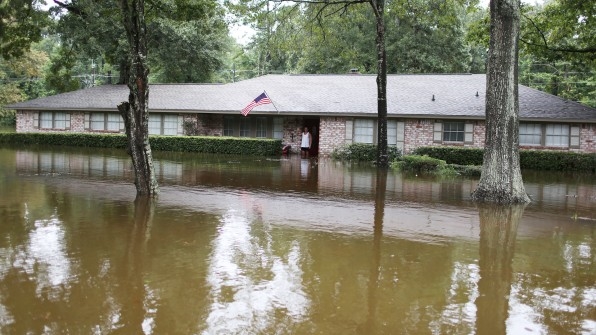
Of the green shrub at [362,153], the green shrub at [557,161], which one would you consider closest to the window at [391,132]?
the green shrub at [362,153]

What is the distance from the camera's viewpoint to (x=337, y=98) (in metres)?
25.7

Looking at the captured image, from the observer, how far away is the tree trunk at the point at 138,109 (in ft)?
35.9

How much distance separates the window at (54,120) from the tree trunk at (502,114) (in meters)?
23.8

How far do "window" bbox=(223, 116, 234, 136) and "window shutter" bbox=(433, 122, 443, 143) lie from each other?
10.00 metres

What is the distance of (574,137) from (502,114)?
38.6 feet

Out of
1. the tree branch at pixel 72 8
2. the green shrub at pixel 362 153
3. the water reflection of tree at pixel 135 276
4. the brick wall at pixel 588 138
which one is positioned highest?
the tree branch at pixel 72 8

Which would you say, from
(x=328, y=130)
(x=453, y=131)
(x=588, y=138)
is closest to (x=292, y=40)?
(x=328, y=130)

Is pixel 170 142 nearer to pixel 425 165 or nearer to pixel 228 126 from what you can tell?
pixel 228 126

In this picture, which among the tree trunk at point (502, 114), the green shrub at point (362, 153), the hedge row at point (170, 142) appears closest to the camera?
the tree trunk at point (502, 114)

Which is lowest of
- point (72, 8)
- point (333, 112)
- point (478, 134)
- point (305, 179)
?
point (305, 179)

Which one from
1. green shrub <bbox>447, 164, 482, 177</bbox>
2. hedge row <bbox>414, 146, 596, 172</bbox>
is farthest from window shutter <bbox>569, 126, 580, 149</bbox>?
green shrub <bbox>447, 164, 482, 177</bbox>

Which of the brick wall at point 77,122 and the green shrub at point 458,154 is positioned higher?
the brick wall at point 77,122

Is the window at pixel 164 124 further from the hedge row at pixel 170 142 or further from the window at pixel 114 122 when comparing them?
the hedge row at pixel 170 142

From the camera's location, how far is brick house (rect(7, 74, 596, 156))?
22422 millimetres
